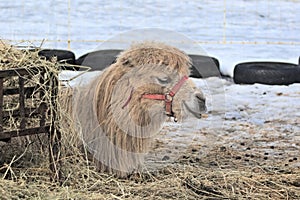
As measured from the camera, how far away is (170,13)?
636 inches

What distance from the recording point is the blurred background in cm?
1290

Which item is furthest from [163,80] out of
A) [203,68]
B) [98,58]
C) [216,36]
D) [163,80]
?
[216,36]

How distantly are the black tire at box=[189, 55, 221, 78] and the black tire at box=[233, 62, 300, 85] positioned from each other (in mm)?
328

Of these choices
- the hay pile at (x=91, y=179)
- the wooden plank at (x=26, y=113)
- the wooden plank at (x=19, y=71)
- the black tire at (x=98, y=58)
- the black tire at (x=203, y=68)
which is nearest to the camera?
the wooden plank at (x=19, y=71)

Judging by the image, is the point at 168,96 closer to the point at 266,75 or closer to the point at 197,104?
the point at 197,104

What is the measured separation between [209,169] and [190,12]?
36.9 ft

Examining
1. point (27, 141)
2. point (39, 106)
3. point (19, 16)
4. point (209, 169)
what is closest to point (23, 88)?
point (39, 106)

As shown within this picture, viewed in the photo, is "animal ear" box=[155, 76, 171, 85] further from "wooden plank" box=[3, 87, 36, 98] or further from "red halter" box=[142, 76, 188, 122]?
"wooden plank" box=[3, 87, 36, 98]

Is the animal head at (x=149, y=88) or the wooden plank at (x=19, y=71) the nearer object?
the wooden plank at (x=19, y=71)

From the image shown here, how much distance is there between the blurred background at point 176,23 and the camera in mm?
12898

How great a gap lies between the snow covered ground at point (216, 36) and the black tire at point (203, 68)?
0.66 ft

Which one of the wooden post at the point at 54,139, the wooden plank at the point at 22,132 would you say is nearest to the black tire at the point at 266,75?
the wooden post at the point at 54,139

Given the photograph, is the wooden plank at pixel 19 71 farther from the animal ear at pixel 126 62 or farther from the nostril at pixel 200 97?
the nostril at pixel 200 97

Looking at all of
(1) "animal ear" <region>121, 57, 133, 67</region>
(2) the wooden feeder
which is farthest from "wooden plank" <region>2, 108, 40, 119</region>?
(1) "animal ear" <region>121, 57, 133, 67</region>
